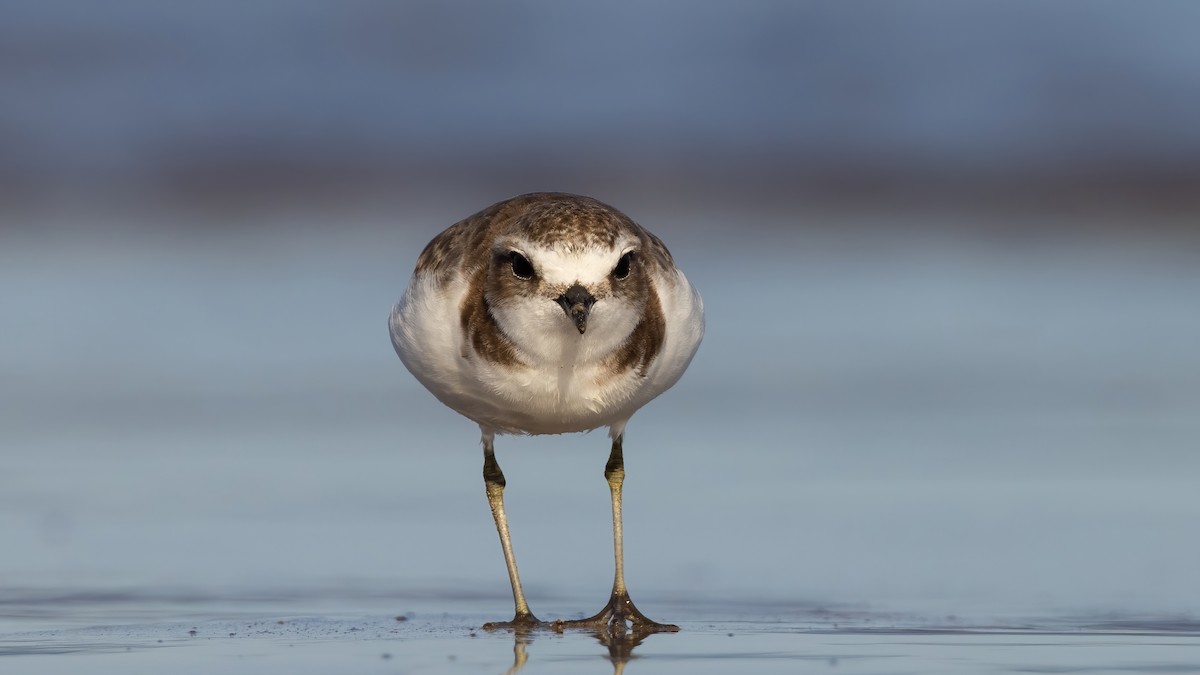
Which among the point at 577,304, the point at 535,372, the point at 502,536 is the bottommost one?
the point at 502,536

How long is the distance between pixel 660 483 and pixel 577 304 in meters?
3.37

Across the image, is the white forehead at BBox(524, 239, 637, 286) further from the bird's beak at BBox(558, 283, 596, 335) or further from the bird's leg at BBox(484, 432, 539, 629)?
the bird's leg at BBox(484, 432, 539, 629)

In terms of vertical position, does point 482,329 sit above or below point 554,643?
above

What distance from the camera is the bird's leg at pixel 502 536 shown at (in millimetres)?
6949

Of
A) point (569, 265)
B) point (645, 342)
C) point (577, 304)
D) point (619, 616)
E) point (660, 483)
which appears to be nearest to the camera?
point (577, 304)

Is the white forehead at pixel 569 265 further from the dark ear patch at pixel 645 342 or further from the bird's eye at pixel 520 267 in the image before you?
the dark ear patch at pixel 645 342

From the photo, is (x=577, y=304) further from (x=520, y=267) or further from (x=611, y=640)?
(x=611, y=640)

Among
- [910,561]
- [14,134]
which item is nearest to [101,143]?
[14,134]

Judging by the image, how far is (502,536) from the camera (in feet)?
24.7

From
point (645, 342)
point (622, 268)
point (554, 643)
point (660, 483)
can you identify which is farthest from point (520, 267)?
point (660, 483)

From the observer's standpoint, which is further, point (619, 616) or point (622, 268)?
point (619, 616)

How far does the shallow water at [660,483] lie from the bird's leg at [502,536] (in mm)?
190

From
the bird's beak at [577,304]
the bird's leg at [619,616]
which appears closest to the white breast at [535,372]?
the bird's beak at [577,304]

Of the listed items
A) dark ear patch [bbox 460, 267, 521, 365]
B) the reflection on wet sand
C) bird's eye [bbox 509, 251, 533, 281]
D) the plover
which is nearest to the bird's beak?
the plover
